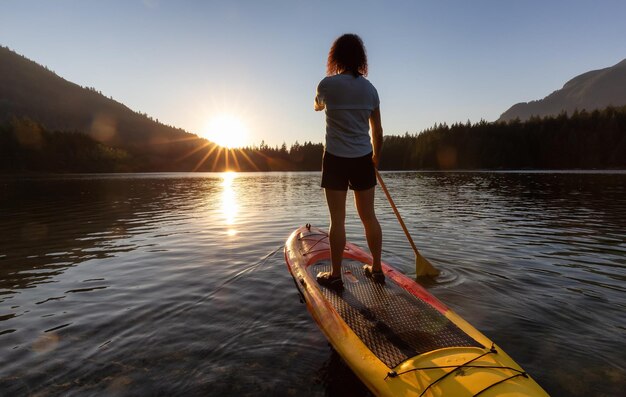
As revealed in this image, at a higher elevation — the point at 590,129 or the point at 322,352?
the point at 590,129

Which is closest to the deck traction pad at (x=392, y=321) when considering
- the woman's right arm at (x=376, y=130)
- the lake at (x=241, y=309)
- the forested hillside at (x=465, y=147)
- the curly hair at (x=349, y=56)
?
the lake at (x=241, y=309)

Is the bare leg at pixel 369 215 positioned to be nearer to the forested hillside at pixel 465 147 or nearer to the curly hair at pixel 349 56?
the curly hair at pixel 349 56

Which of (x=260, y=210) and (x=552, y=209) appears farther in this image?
(x=260, y=210)

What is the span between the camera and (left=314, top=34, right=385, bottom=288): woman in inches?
184

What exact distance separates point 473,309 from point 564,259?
4.71 metres

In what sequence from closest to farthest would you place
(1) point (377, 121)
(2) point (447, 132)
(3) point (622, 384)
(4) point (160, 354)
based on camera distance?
(3) point (622, 384) < (4) point (160, 354) < (1) point (377, 121) < (2) point (447, 132)

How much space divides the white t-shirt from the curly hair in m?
0.16

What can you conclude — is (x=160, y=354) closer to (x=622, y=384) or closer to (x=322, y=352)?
(x=322, y=352)

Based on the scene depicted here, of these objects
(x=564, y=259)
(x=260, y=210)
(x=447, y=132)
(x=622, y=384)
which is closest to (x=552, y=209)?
(x=564, y=259)

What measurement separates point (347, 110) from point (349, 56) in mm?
775

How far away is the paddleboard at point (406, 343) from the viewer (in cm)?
281

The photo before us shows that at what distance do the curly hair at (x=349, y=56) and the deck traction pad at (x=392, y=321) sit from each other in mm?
3059

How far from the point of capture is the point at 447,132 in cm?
13200

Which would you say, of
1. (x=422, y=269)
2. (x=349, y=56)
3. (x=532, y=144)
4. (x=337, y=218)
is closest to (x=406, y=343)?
(x=337, y=218)
